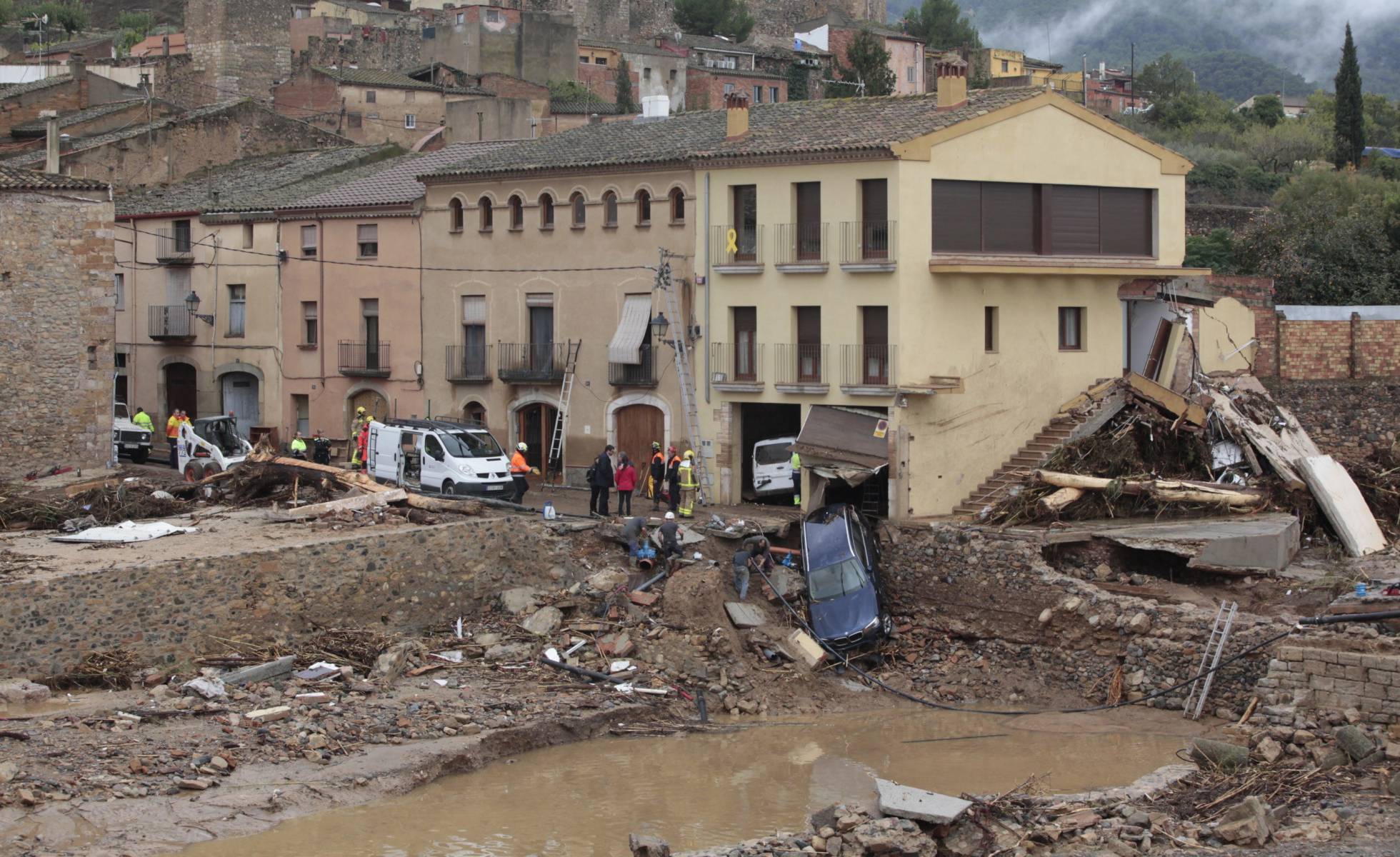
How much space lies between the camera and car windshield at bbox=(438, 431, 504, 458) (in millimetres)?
33688

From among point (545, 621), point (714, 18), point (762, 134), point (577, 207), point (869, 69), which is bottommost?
point (545, 621)

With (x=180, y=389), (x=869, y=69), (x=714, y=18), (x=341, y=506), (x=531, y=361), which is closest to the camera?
(x=341, y=506)

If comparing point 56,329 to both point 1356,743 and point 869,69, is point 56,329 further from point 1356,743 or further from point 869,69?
point 869,69

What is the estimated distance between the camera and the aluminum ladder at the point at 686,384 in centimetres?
3475

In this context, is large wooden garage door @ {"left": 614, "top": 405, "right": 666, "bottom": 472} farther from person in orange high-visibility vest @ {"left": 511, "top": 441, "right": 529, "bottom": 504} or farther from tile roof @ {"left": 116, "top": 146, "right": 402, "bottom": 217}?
tile roof @ {"left": 116, "top": 146, "right": 402, "bottom": 217}

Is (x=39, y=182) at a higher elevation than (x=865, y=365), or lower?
higher

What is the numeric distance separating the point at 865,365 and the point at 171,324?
22199 mm

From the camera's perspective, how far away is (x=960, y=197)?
3309 centimetres

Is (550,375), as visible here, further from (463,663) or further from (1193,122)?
(1193,122)

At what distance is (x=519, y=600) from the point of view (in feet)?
95.3

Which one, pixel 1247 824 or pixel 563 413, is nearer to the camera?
pixel 1247 824

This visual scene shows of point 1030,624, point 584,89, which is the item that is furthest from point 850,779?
point 584,89

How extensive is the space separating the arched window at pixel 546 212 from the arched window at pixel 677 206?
136 inches

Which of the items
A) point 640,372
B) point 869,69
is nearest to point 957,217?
point 640,372
